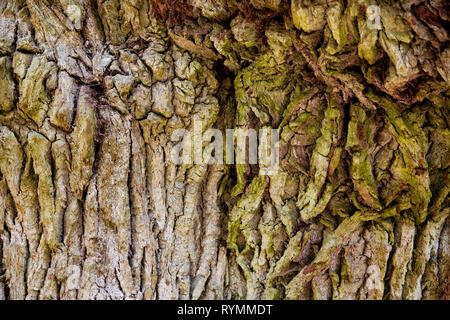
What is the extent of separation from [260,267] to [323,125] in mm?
1108

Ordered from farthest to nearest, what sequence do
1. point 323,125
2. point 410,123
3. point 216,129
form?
1. point 216,129
2. point 323,125
3. point 410,123

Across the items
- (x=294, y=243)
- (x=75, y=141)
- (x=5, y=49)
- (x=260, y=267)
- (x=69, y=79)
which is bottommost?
(x=260, y=267)

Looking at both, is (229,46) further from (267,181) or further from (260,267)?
(260,267)

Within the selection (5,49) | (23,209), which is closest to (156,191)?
(23,209)

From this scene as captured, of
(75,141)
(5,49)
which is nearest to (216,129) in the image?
(75,141)

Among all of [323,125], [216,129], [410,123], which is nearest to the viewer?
[410,123]

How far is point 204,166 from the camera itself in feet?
9.34

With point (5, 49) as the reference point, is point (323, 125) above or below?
below

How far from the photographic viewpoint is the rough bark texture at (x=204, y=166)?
246cm

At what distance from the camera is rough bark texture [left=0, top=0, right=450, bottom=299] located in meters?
2.46

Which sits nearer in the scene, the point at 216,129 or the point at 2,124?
the point at 2,124

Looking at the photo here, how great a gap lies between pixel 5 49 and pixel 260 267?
2.41 m

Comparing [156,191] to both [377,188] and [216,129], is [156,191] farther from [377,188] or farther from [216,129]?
[377,188]

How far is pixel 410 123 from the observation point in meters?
2.42
